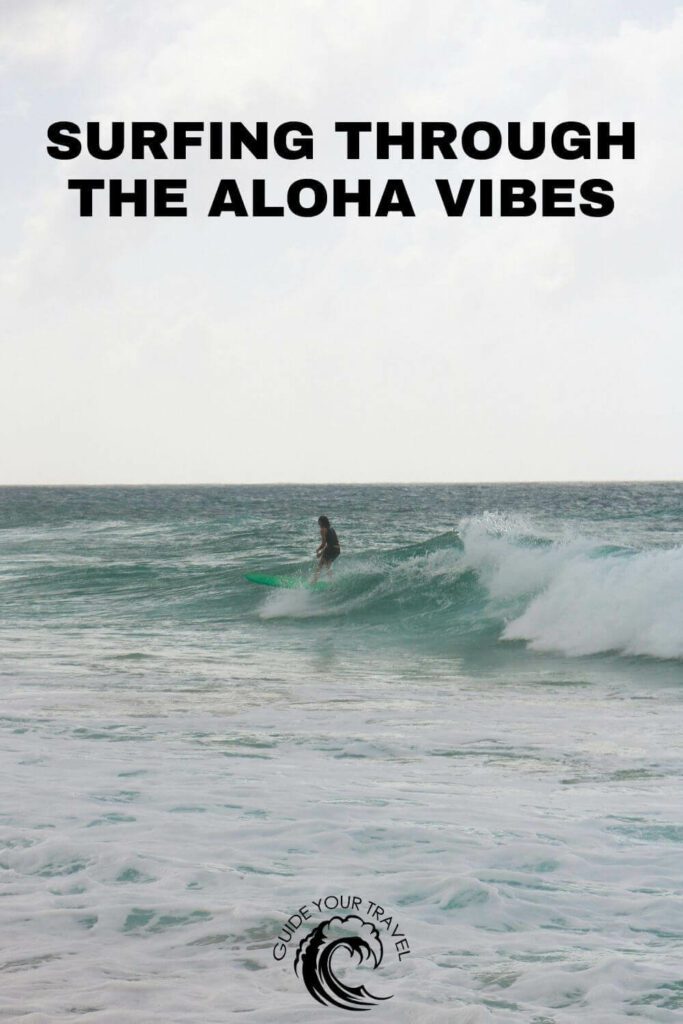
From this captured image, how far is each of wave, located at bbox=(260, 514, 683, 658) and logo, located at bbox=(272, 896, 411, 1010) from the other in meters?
9.22

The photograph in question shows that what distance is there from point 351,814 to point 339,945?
5.39 ft

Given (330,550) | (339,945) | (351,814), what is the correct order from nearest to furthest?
(339,945) → (351,814) → (330,550)

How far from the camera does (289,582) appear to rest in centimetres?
1977

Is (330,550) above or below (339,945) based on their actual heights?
above

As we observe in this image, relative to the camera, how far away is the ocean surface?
387 centimetres

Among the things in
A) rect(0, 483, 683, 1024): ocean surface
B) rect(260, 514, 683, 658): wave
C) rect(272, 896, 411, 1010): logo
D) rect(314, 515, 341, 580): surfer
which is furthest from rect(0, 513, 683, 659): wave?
rect(272, 896, 411, 1010): logo

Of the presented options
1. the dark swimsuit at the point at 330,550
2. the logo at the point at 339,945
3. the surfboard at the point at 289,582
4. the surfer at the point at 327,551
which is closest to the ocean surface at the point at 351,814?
the logo at the point at 339,945

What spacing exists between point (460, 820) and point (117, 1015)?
102 inches

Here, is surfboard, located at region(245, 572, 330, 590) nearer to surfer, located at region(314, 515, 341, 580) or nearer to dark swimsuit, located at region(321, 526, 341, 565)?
surfer, located at region(314, 515, 341, 580)

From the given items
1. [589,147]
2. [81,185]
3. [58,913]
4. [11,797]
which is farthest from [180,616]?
[58,913]

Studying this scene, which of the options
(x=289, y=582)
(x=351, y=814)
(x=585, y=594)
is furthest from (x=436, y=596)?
(x=351, y=814)

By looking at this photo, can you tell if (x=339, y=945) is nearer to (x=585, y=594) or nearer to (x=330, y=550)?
(x=585, y=594)

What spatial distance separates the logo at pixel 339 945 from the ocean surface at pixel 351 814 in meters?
0.07

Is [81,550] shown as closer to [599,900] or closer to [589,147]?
[589,147]
